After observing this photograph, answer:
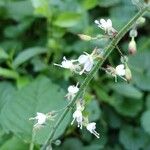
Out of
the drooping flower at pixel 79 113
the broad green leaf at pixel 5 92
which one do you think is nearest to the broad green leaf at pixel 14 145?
the broad green leaf at pixel 5 92

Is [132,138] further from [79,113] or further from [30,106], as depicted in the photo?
[79,113]

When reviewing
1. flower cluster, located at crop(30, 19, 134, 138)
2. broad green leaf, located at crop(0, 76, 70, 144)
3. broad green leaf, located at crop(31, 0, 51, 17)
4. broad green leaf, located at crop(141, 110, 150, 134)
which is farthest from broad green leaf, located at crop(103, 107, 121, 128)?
flower cluster, located at crop(30, 19, 134, 138)

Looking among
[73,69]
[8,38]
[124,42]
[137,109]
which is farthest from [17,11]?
[73,69]

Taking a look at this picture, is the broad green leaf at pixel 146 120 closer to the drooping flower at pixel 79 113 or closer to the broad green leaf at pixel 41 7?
the broad green leaf at pixel 41 7

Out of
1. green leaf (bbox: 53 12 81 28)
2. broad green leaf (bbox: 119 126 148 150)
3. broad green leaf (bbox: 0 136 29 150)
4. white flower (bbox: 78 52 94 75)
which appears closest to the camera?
white flower (bbox: 78 52 94 75)

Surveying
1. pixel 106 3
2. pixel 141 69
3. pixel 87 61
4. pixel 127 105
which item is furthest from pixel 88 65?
pixel 106 3

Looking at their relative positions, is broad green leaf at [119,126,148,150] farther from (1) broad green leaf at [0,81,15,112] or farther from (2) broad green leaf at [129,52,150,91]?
(1) broad green leaf at [0,81,15,112]

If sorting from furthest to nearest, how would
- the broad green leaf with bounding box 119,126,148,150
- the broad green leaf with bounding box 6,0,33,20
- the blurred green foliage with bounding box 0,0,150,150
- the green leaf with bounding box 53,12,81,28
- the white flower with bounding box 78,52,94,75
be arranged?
the broad green leaf with bounding box 6,0,33,20, the green leaf with bounding box 53,12,81,28, the broad green leaf with bounding box 119,126,148,150, the blurred green foliage with bounding box 0,0,150,150, the white flower with bounding box 78,52,94,75
